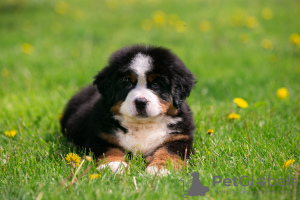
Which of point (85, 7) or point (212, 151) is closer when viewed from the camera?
point (212, 151)

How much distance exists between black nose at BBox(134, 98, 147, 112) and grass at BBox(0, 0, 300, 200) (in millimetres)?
437

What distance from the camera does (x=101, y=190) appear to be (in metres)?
2.40

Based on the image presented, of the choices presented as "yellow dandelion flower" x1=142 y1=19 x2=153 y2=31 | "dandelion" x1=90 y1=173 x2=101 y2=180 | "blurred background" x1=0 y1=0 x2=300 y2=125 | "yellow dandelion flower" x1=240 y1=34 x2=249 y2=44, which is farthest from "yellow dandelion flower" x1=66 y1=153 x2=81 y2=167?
"yellow dandelion flower" x1=142 y1=19 x2=153 y2=31

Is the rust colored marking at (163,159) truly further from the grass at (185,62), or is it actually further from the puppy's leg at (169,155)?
the grass at (185,62)

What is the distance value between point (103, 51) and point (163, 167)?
4.66 meters

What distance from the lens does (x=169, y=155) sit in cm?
299

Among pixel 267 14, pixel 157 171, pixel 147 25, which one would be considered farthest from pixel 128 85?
pixel 267 14

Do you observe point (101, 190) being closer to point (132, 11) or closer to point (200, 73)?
point (200, 73)

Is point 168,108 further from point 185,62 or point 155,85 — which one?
point 185,62

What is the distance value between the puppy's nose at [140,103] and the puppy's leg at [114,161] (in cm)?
43

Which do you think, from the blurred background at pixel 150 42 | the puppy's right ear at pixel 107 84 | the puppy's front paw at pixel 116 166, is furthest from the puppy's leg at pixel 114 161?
the blurred background at pixel 150 42

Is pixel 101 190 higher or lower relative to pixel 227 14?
lower

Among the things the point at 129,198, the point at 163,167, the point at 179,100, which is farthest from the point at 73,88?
the point at 129,198

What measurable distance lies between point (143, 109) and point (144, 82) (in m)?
0.25
